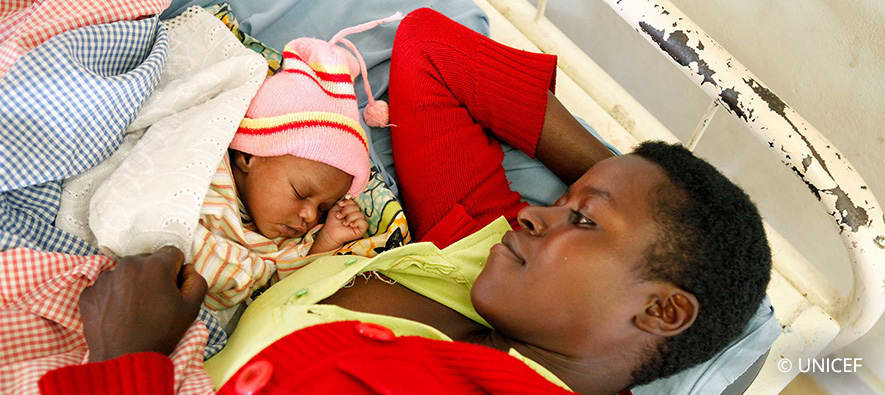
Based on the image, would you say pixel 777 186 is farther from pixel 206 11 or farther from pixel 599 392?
pixel 206 11

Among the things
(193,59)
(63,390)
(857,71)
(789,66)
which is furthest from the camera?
(789,66)

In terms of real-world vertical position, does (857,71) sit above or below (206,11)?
above

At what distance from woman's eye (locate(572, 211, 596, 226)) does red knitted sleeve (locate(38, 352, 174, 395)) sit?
654 millimetres

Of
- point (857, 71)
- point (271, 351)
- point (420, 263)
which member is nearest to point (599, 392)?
point (420, 263)

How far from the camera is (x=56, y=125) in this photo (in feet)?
3.58

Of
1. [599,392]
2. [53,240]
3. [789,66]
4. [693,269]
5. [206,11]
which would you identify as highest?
[789,66]

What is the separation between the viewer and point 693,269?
3.34 feet

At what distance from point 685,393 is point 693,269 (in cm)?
33

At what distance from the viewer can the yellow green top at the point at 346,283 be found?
3.49 ft

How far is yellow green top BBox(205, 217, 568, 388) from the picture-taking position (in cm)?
106

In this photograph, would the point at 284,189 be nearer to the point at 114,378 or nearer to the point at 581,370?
the point at 114,378

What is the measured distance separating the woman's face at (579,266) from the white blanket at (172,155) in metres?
0.52

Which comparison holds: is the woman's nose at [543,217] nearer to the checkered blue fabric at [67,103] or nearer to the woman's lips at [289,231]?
the woman's lips at [289,231]

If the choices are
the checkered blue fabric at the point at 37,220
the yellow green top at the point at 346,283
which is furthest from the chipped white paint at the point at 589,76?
the checkered blue fabric at the point at 37,220
